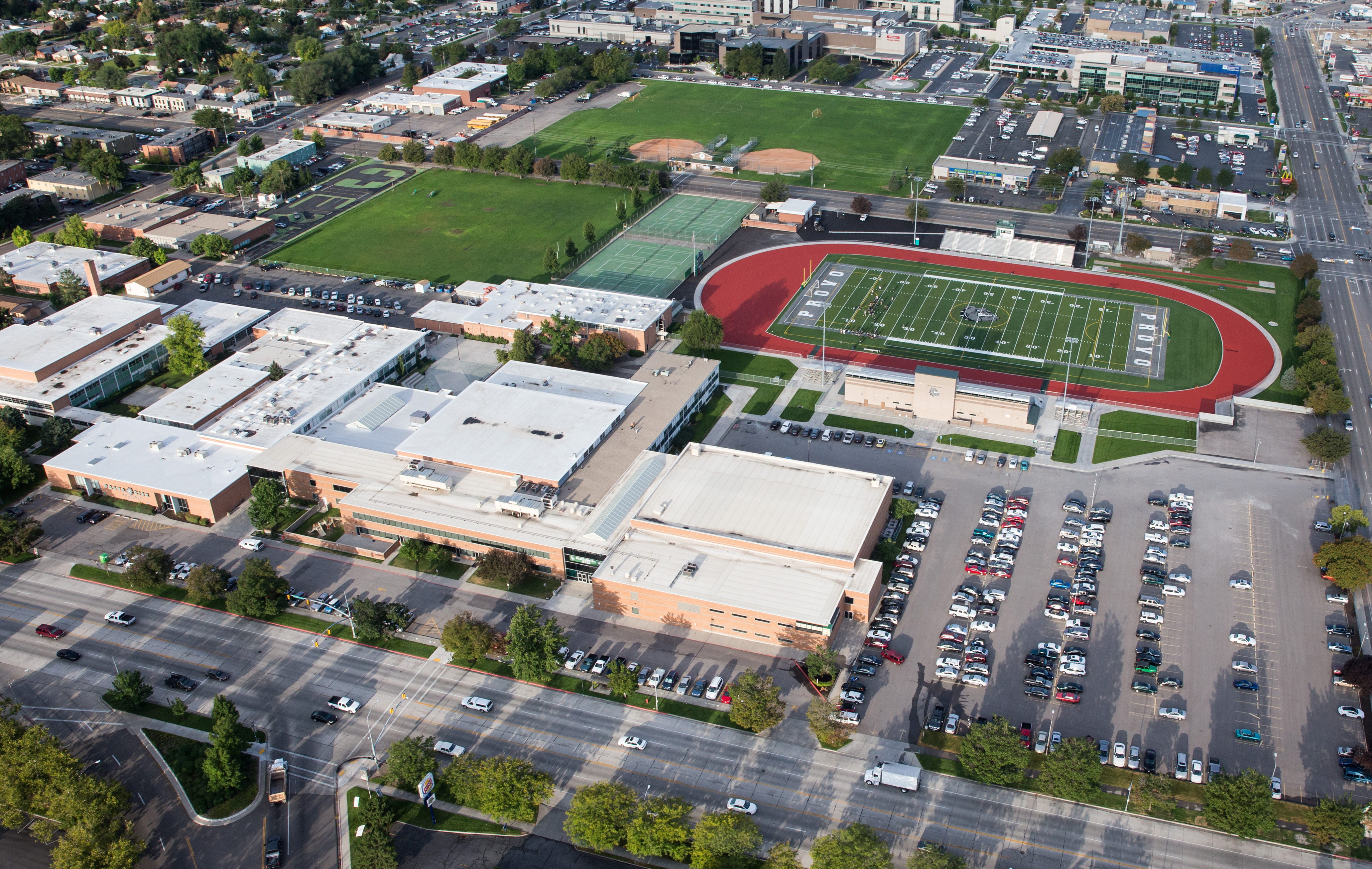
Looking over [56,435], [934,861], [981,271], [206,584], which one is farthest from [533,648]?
[981,271]

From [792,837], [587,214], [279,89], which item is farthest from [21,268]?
[792,837]

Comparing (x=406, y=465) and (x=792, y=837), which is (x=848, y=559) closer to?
(x=792, y=837)

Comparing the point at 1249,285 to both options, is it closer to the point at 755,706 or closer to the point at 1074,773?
the point at 1074,773

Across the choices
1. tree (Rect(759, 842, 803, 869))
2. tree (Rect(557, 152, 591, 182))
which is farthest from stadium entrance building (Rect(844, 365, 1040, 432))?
tree (Rect(557, 152, 591, 182))

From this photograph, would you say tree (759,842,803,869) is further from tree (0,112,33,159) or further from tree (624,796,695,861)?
tree (0,112,33,159)

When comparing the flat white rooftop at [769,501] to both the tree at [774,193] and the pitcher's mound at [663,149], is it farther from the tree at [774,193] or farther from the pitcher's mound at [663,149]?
the pitcher's mound at [663,149]
